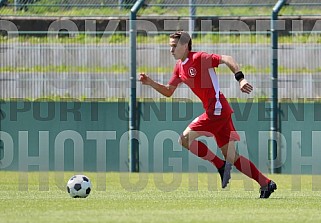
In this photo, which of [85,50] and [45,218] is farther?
[85,50]

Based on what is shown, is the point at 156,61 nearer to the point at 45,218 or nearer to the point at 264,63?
the point at 264,63

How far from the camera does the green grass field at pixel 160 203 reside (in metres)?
8.59

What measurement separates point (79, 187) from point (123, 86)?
8.09 metres

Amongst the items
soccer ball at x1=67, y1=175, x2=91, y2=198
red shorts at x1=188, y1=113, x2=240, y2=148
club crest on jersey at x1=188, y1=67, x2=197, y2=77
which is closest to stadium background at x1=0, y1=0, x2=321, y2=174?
red shorts at x1=188, y1=113, x2=240, y2=148

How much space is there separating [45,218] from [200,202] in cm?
239

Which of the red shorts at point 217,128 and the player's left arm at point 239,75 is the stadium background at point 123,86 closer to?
the red shorts at point 217,128

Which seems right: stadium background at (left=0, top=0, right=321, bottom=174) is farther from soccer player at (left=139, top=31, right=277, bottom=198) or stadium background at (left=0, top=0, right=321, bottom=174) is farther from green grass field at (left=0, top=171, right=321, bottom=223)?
soccer player at (left=139, top=31, right=277, bottom=198)

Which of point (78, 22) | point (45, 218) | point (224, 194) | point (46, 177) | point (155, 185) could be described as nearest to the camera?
point (45, 218)

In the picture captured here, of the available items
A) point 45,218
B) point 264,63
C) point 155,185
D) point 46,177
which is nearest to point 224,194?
point 155,185

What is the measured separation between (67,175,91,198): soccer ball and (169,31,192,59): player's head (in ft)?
6.22

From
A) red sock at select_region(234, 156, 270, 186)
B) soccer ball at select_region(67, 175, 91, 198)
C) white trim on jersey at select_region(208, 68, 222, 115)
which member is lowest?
soccer ball at select_region(67, 175, 91, 198)

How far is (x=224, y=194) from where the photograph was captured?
11.8 metres

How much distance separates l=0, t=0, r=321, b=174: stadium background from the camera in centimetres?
1795

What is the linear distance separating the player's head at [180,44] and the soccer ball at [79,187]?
6.22 feet
